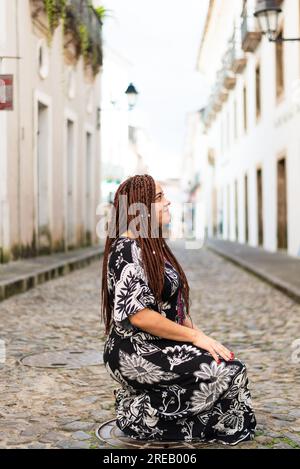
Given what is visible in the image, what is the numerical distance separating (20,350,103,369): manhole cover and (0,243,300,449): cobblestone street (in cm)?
10

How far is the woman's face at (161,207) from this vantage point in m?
3.56

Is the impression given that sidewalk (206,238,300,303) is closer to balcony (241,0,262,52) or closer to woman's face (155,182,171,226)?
woman's face (155,182,171,226)

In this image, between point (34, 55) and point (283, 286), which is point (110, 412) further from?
point (34, 55)

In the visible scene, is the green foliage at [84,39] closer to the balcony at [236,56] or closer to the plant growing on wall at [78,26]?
the plant growing on wall at [78,26]

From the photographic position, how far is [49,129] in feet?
58.3

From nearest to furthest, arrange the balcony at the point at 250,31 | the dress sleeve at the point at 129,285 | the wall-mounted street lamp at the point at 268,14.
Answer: the dress sleeve at the point at 129,285 → the wall-mounted street lamp at the point at 268,14 → the balcony at the point at 250,31

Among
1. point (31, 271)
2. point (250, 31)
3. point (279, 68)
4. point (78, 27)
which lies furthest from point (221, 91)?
point (31, 271)

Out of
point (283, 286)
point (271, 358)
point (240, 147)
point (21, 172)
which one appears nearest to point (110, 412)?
point (271, 358)

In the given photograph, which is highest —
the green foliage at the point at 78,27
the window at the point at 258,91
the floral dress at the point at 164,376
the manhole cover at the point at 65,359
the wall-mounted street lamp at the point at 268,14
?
the green foliage at the point at 78,27

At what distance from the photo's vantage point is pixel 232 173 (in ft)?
102

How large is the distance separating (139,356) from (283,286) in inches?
286

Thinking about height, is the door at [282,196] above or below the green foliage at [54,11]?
below

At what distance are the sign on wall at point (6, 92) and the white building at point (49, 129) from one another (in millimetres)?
3023

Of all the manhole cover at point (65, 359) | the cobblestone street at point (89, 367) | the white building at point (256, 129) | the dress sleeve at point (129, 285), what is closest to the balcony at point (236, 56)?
the white building at point (256, 129)
